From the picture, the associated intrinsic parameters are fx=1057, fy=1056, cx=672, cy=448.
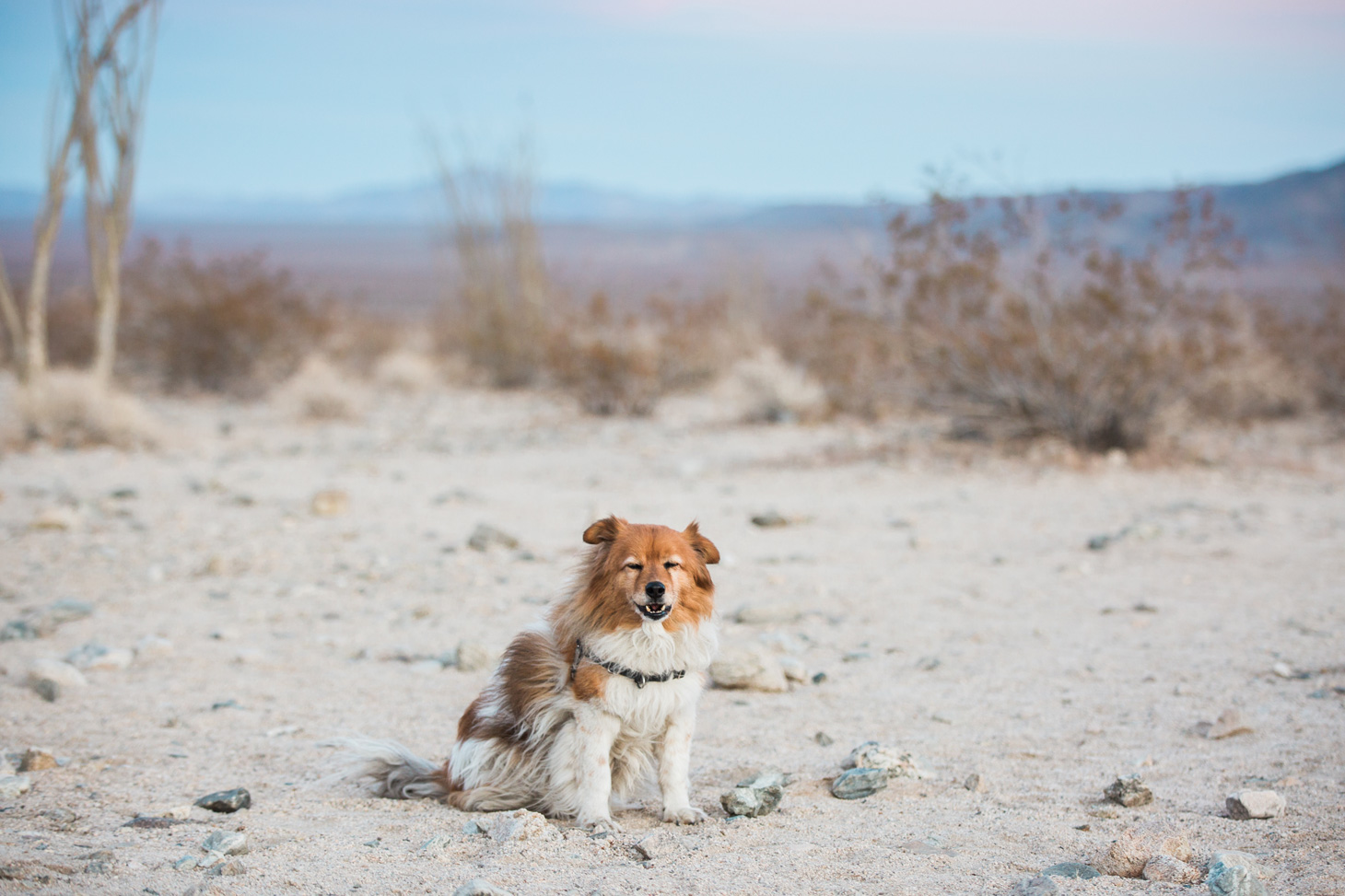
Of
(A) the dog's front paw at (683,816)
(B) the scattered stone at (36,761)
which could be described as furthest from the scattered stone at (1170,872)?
(B) the scattered stone at (36,761)

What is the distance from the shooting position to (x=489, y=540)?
845cm

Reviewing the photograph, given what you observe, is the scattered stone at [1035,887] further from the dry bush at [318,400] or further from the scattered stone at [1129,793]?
the dry bush at [318,400]

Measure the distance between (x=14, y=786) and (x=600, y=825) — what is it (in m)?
2.18

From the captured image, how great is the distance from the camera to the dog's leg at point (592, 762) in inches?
142

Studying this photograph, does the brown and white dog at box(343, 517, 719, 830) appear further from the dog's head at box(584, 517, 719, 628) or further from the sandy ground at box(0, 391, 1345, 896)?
the sandy ground at box(0, 391, 1345, 896)

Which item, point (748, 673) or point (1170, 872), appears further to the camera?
point (748, 673)

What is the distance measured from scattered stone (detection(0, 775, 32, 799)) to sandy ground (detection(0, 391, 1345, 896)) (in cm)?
3

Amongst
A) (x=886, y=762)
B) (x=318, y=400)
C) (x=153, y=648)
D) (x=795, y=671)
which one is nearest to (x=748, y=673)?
(x=795, y=671)

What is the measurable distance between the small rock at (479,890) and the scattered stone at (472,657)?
2.83m

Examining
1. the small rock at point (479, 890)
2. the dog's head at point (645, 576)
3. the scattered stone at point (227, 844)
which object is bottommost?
the scattered stone at point (227, 844)

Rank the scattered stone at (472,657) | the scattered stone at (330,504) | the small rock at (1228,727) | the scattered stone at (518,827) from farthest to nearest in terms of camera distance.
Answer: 1. the scattered stone at (330,504)
2. the scattered stone at (472,657)
3. the small rock at (1228,727)
4. the scattered stone at (518,827)

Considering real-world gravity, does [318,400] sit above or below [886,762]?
above

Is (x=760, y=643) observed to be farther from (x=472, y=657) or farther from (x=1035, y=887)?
(x=1035, y=887)

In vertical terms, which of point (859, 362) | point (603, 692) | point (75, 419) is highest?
point (859, 362)
